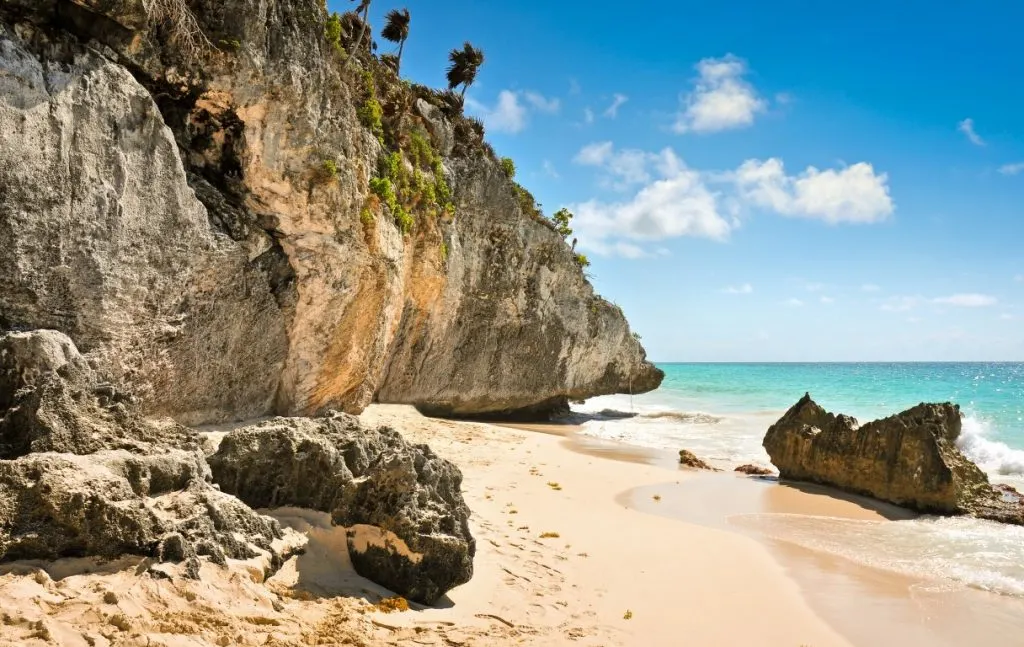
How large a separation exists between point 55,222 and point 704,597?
7774mm

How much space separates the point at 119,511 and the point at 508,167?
18029mm

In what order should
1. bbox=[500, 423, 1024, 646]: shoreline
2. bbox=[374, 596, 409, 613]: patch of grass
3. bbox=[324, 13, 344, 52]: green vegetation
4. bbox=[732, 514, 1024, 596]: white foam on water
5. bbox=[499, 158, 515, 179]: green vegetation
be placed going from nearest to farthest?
bbox=[374, 596, 409, 613]: patch of grass
bbox=[500, 423, 1024, 646]: shoreline
bbox=[732, 514, 1024, 596]: white foam on water
bbox=[324, 13, 344, 52]: green vegetation
bbox=[499, 158, 515, 179]: green vegetation

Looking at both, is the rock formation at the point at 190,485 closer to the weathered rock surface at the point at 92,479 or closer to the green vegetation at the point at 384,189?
the weathered rock surface at the point at 92,479

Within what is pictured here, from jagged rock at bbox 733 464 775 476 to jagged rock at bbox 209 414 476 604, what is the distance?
10.1m

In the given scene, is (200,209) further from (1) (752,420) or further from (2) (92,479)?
(1) (752,420)

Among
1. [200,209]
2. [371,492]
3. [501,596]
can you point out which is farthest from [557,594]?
[200,209]

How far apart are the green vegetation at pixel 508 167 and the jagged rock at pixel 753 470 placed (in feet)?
39.1

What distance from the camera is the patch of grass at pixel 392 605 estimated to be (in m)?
4.40

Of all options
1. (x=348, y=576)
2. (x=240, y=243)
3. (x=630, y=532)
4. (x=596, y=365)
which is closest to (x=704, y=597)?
(x=630, y=532)

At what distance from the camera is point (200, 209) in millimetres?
8469

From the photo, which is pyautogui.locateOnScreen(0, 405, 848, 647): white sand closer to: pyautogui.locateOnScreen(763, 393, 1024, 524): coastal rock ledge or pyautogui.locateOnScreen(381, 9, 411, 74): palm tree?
pyautogui.locateOnScreen(763, 393, 1024, 524): coastal rock ledge

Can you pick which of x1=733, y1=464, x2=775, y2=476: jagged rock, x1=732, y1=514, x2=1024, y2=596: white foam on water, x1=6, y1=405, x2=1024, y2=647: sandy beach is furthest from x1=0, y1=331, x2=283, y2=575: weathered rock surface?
x1=733, y1=464, x2=775, y2=476: jagged rock

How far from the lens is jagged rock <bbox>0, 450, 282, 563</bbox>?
11.9 ft

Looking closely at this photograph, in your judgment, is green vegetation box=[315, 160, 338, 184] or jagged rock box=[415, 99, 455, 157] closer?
green vegetation box=[315, 160, 338, 184]
